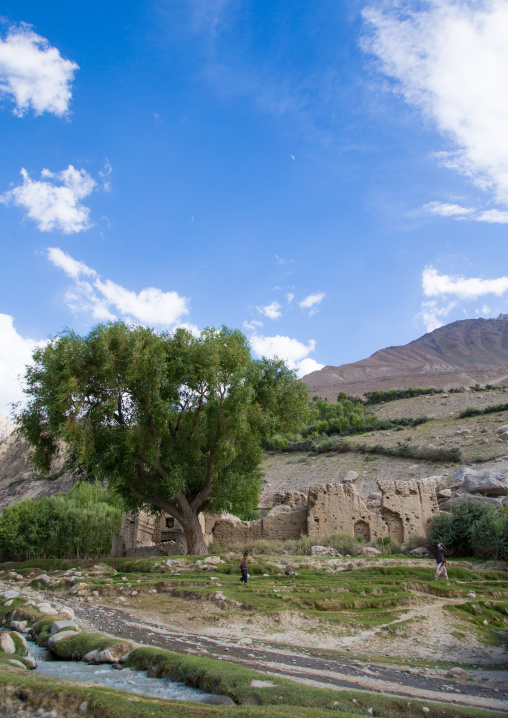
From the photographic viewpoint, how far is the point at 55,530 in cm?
3183

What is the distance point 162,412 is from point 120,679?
512 inches

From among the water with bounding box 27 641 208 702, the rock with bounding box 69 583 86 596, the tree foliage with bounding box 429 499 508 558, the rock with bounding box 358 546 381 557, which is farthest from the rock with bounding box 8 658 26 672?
the tree foliage with bounding box 429 499 508 558

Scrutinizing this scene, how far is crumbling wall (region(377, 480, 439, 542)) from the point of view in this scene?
2433cm

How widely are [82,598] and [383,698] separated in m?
10.8

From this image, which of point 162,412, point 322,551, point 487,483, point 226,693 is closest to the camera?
point 226,693

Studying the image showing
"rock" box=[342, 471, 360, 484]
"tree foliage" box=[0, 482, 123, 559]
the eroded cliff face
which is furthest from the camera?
the eroded cliff face

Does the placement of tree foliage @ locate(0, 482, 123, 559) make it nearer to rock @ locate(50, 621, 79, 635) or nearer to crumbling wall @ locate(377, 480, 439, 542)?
crumbling wall @ locate(377, 480, 439, 542)

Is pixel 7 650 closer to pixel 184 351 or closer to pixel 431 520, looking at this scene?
pixel 184 351

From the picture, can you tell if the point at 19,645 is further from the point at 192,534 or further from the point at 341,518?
the point at 341,518

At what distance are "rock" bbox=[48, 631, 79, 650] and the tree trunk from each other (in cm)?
1217

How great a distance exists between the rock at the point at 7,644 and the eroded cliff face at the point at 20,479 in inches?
1866

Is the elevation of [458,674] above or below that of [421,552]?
above

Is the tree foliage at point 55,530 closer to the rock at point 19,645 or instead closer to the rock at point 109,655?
the rock at point 19,645

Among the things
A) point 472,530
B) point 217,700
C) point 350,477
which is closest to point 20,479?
point 350,477
